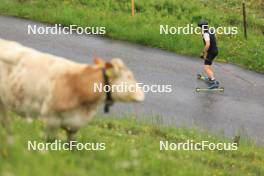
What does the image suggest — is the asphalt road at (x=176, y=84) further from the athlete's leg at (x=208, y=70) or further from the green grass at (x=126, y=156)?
the green grass at (x=126, y=156)

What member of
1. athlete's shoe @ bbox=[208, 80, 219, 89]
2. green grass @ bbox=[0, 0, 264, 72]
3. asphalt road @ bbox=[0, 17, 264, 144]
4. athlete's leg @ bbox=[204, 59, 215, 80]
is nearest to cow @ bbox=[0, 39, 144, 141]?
asphalt road @ bbox=[0, 17, 264, 144]

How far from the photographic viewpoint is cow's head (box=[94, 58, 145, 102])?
7109 millimetres

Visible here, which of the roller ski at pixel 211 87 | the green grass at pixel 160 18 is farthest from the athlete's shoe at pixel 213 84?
the green grass at pixel 160 18

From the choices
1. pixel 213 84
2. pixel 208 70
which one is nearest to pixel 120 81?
pixel 213 84

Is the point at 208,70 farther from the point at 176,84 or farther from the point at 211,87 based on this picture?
the point at 176,84

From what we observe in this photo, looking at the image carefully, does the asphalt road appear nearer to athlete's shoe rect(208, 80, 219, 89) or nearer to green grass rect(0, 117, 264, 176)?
athlete's shoe rect(208, 80, 219, 89)

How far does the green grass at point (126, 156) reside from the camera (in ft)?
19.6

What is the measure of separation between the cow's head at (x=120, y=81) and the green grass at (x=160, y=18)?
1363 centimetres

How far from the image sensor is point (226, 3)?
25.9m

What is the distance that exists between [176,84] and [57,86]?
36.4 ft

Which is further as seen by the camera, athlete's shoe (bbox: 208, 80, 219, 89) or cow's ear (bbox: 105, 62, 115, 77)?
athlete's shoe (bbox: 208, 80, 219, 89)

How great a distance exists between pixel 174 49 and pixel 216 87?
3649mm

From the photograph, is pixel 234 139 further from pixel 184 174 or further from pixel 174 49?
pixel 174 49

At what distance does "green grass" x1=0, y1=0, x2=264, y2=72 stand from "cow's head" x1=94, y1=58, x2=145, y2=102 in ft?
44.7
